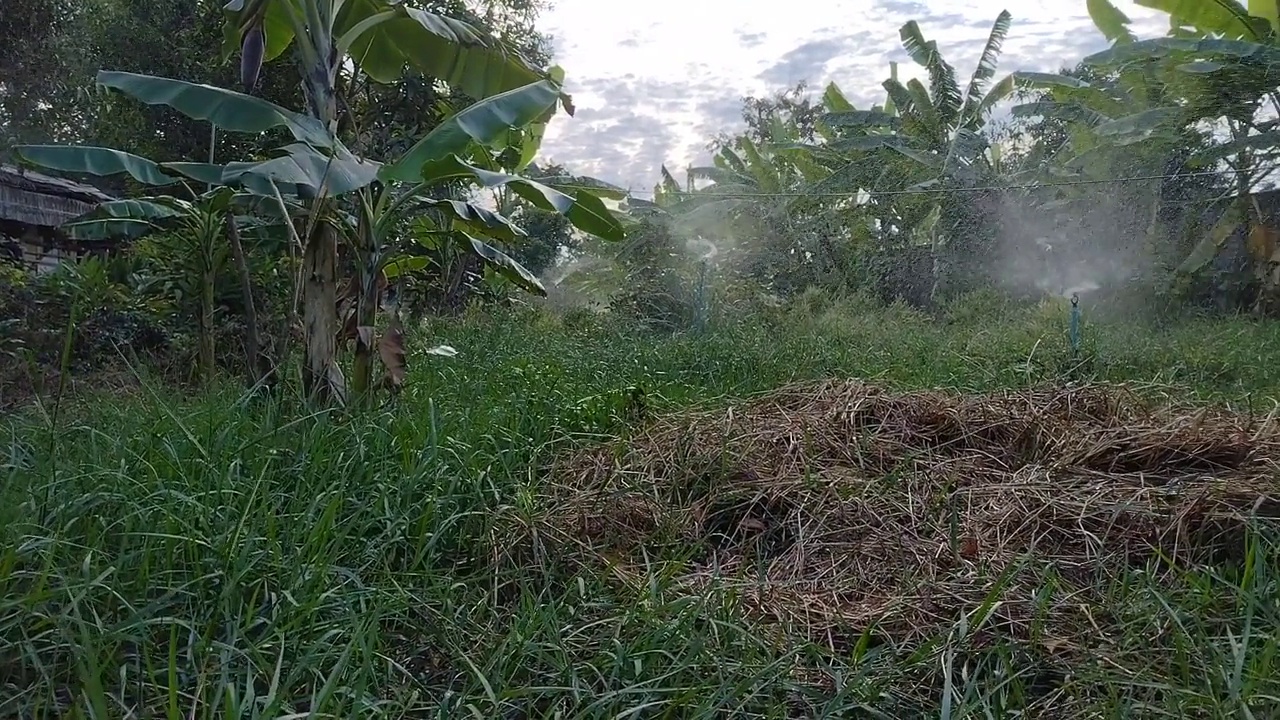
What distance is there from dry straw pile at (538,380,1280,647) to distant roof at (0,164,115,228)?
29.8ft

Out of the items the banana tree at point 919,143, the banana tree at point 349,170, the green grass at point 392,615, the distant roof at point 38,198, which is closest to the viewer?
the green grass at point 392,615

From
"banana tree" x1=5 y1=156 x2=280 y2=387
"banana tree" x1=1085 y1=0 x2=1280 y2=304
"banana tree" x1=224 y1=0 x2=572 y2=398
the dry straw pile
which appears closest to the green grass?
the dry straw pile

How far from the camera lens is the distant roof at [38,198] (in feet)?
28.0

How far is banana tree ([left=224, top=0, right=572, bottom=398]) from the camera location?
338cm

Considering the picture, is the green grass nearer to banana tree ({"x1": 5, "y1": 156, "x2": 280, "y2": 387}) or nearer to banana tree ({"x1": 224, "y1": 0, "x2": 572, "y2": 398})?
banana tree ({"x1": 224, "y1": 0, "x2": 572, "y2": 398})

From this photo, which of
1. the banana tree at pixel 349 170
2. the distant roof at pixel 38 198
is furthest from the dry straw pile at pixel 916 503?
the distant roof at pixel 38 198

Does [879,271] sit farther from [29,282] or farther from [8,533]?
[8,533]

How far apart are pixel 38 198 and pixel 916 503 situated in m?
10.5

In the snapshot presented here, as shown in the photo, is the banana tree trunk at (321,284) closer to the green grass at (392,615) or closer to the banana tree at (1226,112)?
the green grass at (392,615)

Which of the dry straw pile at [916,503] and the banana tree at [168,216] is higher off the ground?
the banana tree at [168,216]

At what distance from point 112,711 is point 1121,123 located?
908 cm

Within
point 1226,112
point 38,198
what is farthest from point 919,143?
point 38,198

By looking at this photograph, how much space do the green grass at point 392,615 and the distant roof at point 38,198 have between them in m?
7.71

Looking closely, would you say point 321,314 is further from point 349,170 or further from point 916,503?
point 916,503
